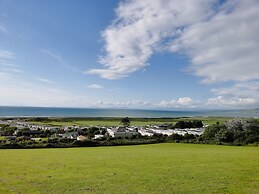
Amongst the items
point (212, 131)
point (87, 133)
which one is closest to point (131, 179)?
point (212, 131)

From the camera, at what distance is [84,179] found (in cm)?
1531

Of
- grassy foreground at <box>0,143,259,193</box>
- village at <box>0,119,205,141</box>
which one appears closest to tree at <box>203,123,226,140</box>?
village at <box>0,119,205,141</box>

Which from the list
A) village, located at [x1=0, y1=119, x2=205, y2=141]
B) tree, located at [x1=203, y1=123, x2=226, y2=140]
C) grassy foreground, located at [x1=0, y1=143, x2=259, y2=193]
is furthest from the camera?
village, located at [x1=0, y1=119, x2=205, y2=141]

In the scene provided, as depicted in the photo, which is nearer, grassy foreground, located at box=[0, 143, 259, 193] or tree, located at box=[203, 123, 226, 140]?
grassy foreground, located at box=[0, 143, 259, 193]

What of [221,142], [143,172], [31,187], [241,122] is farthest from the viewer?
[241,122]

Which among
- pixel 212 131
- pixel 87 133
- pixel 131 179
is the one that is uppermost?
pixel 212 131

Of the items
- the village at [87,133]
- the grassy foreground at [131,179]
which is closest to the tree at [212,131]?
the village at [87,133]

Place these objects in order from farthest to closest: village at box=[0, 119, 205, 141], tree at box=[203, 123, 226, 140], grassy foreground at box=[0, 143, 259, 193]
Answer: village at box=[0, 119, 205, 141] → tree at box=[203, 123, 226, 140] → grassy foreground at box=[0, 143, 259, 193]

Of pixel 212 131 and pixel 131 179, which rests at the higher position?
pixel 212 131

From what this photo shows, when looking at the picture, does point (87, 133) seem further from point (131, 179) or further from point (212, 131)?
point (131, 179)

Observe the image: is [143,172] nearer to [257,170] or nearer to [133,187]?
[133,187]

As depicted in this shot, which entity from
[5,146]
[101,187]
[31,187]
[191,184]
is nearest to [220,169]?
[191,184]

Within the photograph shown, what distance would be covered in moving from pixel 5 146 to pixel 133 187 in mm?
34330

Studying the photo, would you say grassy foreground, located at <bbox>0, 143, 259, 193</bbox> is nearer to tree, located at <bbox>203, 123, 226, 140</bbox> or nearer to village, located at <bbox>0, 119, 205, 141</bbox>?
tree, located at <bbox>203, 123, 226, 140</bbox>
